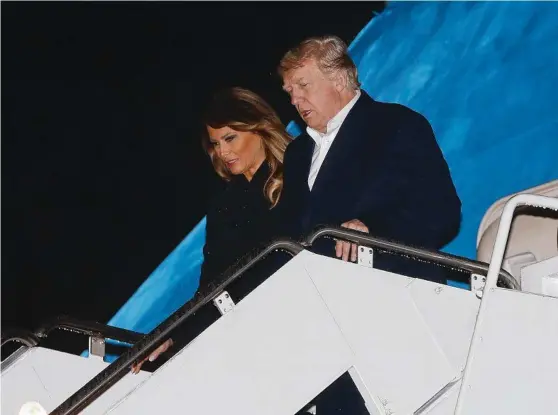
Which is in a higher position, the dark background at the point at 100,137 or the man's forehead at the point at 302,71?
the dark background at the point at 100,137

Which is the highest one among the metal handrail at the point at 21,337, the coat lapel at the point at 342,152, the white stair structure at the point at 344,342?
the coat lapel at the point at 342,152

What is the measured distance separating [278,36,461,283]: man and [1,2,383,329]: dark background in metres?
1.18

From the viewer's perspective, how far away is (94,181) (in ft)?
A: 21.7

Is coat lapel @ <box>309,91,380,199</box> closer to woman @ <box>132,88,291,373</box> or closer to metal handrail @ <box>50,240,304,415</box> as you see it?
woman @ <box>132,88,291,373</box>

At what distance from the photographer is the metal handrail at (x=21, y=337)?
464cm

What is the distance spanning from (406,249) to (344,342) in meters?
0.43

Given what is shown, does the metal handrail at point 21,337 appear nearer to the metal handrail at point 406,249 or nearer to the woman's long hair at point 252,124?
the woman's long hair at point 252,124

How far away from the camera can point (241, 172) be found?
19.5ft

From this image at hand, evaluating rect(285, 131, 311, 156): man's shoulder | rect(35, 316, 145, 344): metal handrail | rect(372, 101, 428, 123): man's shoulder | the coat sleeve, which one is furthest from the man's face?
rect(35, 316, 145, 344): metal handrail

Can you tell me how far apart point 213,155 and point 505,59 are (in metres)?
1.90

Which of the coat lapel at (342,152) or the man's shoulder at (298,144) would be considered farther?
the man's shoulder at (298,144)

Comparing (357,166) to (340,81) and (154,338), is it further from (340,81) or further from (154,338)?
(154,338)

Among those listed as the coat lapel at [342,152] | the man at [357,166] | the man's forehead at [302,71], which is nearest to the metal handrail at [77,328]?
the man at [357,166]

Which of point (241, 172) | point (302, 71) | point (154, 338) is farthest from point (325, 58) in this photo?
point (154, 338)
